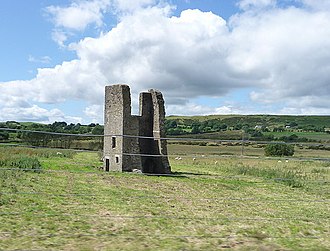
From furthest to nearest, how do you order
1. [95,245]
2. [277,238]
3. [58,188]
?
[58,188] → [277,238] → [95,245]

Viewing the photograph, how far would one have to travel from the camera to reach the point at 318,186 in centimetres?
2164

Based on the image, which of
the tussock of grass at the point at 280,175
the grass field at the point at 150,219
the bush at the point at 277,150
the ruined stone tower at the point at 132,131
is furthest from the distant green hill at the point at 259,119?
the grass field at the point at 150,219

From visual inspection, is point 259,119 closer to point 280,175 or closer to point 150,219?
point 280,175

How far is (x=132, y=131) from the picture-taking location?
2664 cm

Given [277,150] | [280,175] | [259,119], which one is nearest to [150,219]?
[280,175]

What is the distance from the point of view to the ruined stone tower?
26.1 meters

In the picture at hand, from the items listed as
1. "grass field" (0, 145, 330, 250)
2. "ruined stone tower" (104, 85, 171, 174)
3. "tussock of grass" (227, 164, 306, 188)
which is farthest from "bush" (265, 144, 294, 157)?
"grass field" (0, 145, 330, 250)

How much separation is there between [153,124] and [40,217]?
18.7 m

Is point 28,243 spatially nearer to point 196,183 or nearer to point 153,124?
point 196,183

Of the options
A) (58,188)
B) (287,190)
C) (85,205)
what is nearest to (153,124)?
(287,190)

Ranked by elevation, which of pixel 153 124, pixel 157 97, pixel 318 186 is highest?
pixel 157 97

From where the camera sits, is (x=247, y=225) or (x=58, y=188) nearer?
(x=247, y=225)

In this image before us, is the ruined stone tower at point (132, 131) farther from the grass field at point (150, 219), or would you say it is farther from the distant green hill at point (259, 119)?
the distant green hill at point (259, 119)

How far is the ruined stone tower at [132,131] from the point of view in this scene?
85.7 feet
